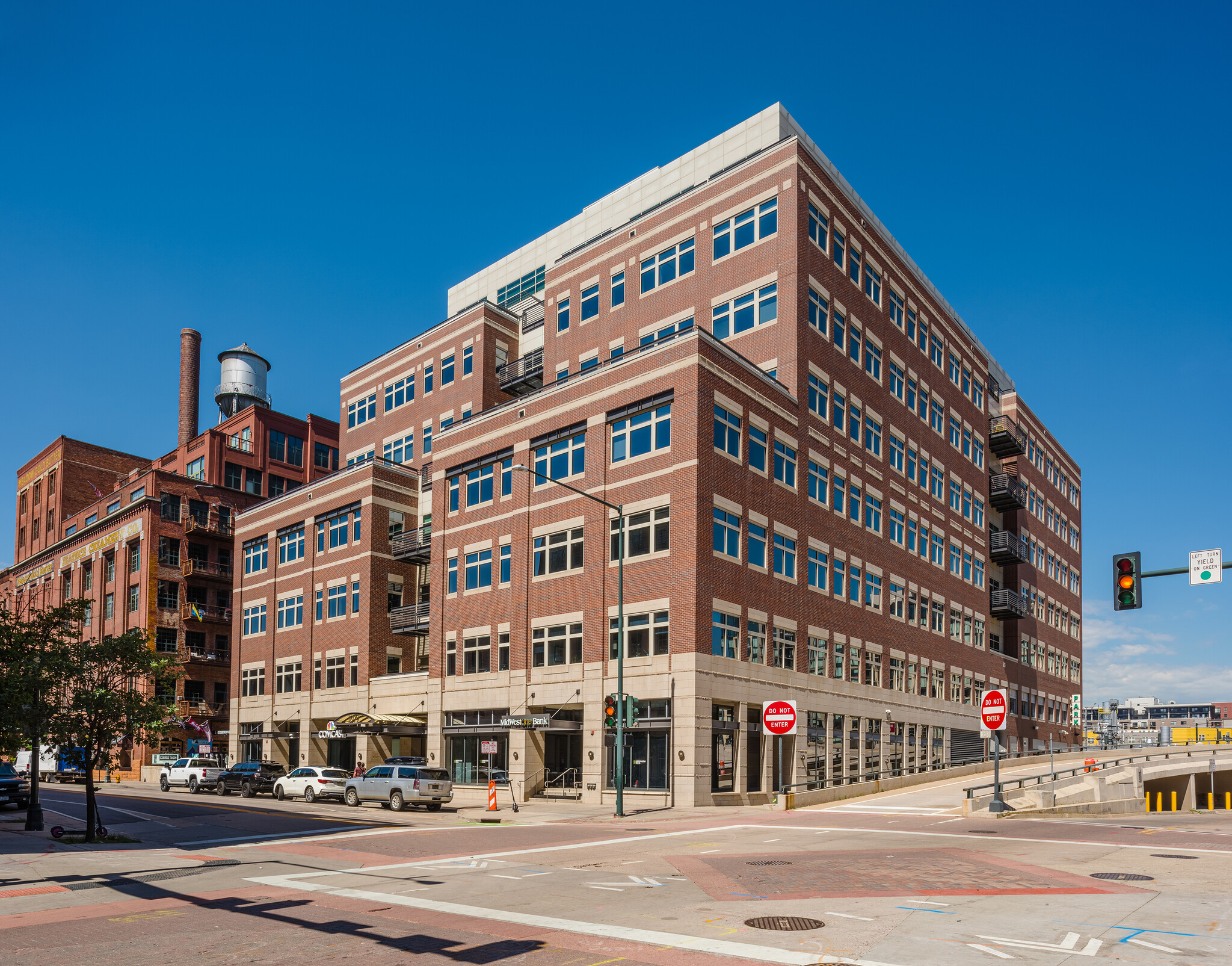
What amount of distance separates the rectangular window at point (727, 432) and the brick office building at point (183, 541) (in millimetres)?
45650

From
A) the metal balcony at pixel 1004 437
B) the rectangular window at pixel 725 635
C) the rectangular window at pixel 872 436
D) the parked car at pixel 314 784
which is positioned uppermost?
the metal balcony at pixel 1004 437

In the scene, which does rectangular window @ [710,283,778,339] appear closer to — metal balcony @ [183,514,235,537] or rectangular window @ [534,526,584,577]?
rectangular window @ [534,526,584,577]

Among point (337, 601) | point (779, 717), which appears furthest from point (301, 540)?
point (779, 717)

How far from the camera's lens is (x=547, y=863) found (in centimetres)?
1984

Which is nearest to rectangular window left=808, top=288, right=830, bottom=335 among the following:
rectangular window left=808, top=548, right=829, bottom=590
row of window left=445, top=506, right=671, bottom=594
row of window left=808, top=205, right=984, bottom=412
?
row of window left=808, top=205, right=984, bottom=412

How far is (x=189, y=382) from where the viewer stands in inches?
3826

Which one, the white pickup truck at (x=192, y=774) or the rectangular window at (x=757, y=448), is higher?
the rectangular window at (x=757, y=448)

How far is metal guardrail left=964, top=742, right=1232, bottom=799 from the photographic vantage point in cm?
3606

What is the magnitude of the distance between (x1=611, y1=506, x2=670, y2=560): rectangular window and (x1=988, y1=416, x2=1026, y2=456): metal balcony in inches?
1666

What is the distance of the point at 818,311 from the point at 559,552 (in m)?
16.5

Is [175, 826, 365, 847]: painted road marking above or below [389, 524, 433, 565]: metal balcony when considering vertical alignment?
below

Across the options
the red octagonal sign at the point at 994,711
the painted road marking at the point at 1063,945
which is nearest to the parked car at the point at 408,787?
the red octagonal sign at the point at 994,711

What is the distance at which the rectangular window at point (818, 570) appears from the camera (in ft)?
157

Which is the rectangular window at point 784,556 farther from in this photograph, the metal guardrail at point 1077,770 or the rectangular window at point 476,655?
the rectangular window at point 476,655
